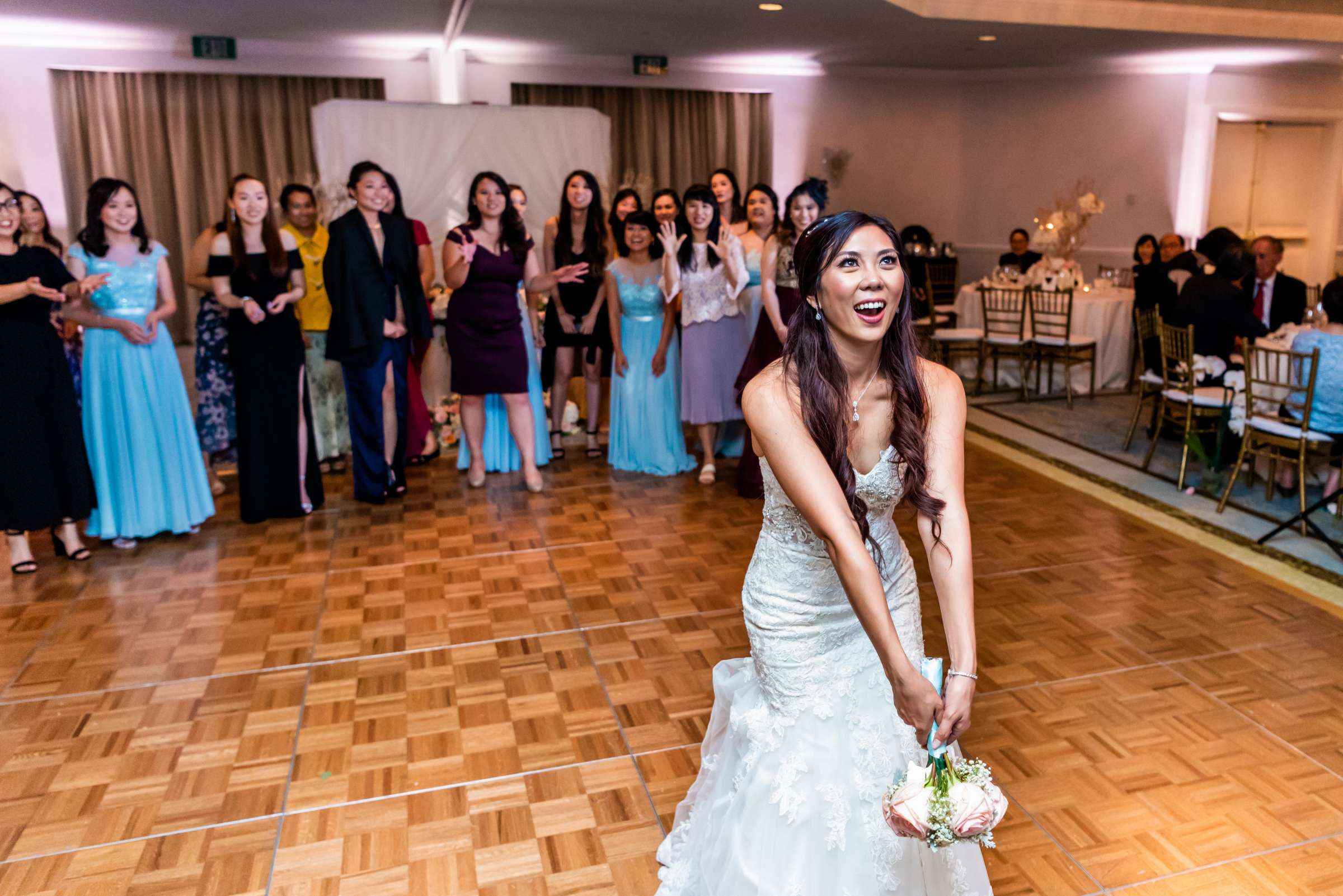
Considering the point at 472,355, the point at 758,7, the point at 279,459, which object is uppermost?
the point at 758,7

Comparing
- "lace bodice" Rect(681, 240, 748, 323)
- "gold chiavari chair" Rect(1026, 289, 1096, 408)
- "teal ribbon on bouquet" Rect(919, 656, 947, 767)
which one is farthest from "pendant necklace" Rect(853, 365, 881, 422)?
"gold chiavari chair" Rect(1026, 289, 1096, 408)

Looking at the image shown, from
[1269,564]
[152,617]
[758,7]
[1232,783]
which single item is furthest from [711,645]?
[758,7]

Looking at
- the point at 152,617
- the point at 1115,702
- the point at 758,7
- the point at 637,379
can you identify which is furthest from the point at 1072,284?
the point at 152,617

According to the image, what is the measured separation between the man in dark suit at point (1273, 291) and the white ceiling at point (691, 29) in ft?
9.00

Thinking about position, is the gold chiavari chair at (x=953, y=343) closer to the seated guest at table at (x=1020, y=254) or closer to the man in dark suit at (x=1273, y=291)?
the seated guest at table at (x=1020, y=254)

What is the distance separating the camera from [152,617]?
4.08 meters

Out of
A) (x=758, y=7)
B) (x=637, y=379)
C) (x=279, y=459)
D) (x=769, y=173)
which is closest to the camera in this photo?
(x=279, y=459)

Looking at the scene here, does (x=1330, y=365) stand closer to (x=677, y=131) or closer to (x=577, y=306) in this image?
(x=577, y=306)

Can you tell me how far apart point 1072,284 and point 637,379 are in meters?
4.21

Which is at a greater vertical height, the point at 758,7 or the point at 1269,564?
the point at 758,7

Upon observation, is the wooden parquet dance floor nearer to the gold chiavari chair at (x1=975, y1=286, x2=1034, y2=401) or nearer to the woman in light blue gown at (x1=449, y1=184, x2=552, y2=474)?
the woman in light blue gown at (x1=449, y1=184, x2=552, y2=474)

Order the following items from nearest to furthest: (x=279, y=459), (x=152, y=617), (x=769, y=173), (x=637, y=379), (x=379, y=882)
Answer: (x=379, y=882)
(x=152, y=617)
(x=279, y=459)
(x=637, y=379)
(x=769, y=173)

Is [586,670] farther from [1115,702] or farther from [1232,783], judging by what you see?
[1232,783]

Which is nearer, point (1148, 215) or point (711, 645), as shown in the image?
point (711, 645)
